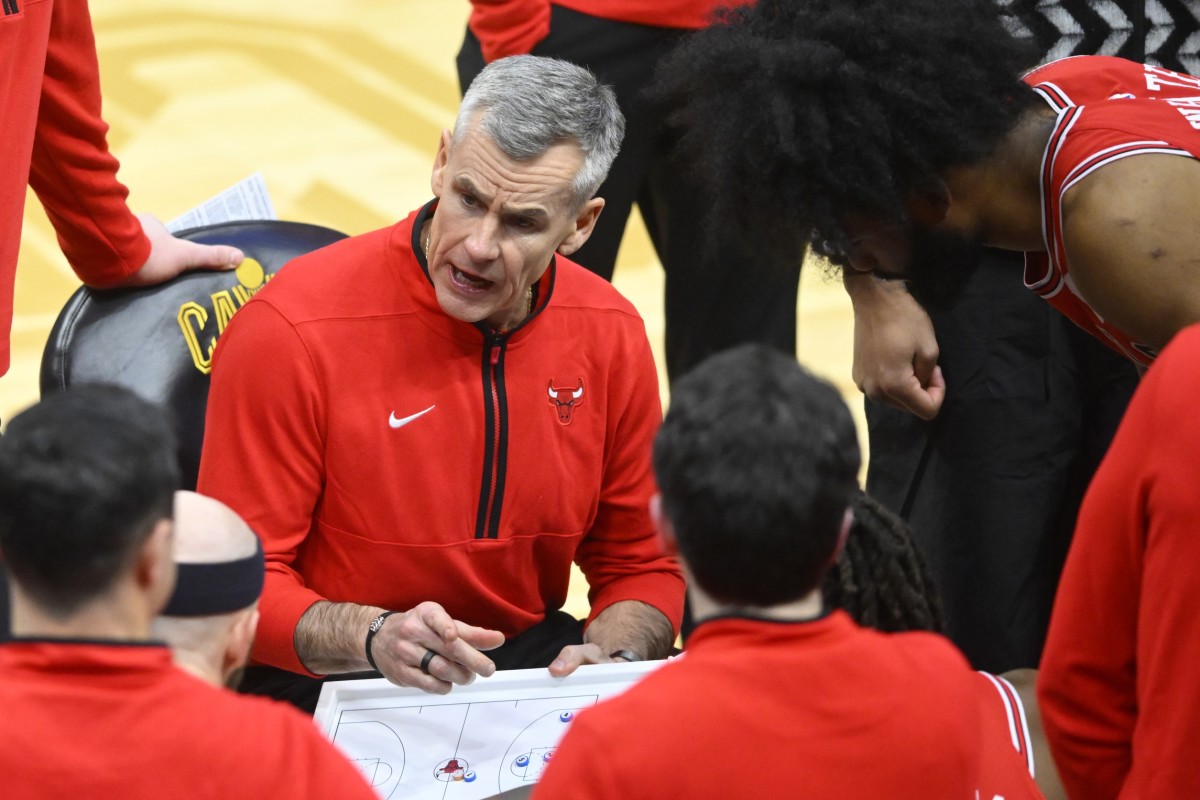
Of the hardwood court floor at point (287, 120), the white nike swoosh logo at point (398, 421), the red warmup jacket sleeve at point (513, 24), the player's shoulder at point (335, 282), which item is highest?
the red warmup jacket sleeve at point (513, 24)

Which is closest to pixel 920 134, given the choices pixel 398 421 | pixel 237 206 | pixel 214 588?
pixel 398 421

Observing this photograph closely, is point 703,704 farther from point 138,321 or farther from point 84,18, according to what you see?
point 84,18

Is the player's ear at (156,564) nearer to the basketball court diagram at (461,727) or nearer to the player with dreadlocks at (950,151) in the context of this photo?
the basketball court diagram at (461,727)

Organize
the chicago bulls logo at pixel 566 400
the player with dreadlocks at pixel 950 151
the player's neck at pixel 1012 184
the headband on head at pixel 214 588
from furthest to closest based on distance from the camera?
the chicago bulls logo at pixel 566 400 → the player's neck at pixel 1012 184 → the player with dreadlocks at pixel 950 151 → the headband on head at pixel 214 588

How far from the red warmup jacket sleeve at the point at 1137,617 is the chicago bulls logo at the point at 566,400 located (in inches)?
35.6

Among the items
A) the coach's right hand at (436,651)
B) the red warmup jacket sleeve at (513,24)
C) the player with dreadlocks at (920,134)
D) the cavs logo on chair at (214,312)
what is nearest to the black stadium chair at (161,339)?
the cavs logo on chair at (214,312)

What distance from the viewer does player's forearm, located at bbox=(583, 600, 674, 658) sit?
2162 mm

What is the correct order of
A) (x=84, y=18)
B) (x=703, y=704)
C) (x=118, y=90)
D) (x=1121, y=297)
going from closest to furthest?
(x=703, y=704), (x=1121, y=297), (x=84, y=18), (x=118, y=90)

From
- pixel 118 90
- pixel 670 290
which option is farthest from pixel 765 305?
pixel 118 90

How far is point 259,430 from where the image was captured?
211cm

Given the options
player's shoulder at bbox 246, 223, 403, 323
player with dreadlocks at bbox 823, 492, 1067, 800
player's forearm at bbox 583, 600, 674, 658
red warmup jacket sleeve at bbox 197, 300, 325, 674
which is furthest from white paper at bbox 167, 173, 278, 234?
player with dreadlocks at bbox 823, 492, 1067, 800

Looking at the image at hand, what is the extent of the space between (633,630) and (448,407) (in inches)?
16.5

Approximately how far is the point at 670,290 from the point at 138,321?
1.20 metres

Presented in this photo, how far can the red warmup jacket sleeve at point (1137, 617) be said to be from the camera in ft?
4.32
